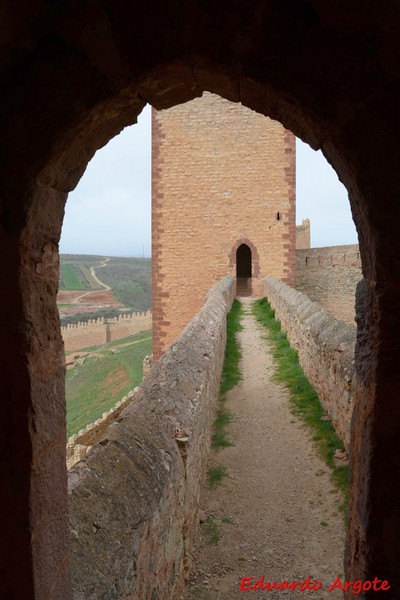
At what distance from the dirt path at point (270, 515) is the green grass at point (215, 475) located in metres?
0.06

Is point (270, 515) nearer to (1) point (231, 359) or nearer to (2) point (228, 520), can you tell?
(2) point (228, 520)

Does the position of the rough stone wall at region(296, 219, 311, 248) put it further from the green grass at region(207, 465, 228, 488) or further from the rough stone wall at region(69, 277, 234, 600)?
the rough stone wall at region(69, 277, 234, 600)

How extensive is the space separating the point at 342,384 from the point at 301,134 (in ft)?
10.8

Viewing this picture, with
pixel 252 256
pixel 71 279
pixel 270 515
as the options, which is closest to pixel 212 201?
pixel 252 256

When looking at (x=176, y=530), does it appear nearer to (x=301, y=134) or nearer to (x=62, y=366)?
(x=62, y=366)

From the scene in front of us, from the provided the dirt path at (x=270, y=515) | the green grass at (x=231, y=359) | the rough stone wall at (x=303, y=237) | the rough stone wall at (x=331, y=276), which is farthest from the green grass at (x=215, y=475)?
the rough stone wall at (x=303, y=237)

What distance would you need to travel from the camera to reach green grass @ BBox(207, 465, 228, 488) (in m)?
4.57

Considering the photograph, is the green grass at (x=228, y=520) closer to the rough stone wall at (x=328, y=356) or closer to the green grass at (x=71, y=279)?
the rough stone wall at (x=328, y=356)

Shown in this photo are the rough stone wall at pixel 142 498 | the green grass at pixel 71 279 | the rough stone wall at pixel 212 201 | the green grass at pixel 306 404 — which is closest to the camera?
the rough stone wall at pixel 142 498

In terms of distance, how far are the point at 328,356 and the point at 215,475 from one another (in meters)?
1.94

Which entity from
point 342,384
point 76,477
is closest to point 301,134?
point 76,477

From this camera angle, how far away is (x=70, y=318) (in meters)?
48.7

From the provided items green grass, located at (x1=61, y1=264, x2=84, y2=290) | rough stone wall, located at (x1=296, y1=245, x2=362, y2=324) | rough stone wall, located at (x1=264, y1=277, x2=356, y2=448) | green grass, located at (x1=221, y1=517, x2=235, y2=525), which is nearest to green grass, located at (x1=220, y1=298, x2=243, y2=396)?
rough stone wall, located at (x1=264, y1=277, x2=356, y2=448)

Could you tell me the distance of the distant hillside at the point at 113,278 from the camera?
63.5 metres
